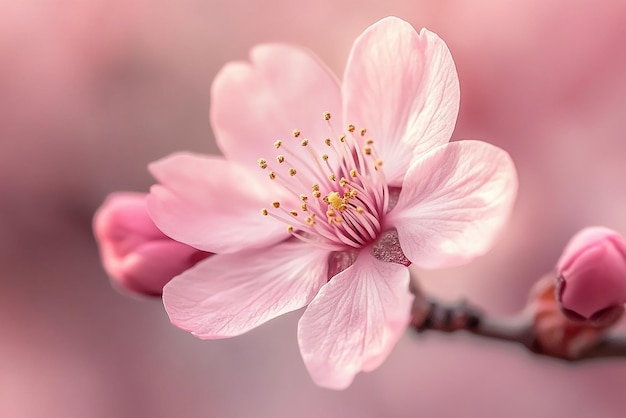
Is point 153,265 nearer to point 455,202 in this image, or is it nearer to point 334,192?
point 334,192

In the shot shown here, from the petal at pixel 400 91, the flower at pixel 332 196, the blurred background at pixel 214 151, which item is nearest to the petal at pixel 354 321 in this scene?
the flower at pixel 332 196

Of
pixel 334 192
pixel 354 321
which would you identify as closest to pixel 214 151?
pixel 334 192

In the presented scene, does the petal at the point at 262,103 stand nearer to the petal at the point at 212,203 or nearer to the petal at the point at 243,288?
the petal at the point at 212,203

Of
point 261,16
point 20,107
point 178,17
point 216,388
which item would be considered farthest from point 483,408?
A: point 20,107

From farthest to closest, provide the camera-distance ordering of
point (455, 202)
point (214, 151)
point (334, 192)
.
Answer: point (214, 151) → point (334, 192) → point (455, 202)

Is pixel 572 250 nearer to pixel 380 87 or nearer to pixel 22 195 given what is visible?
pixel 380 87

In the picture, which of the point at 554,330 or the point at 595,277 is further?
the point at 554,330
